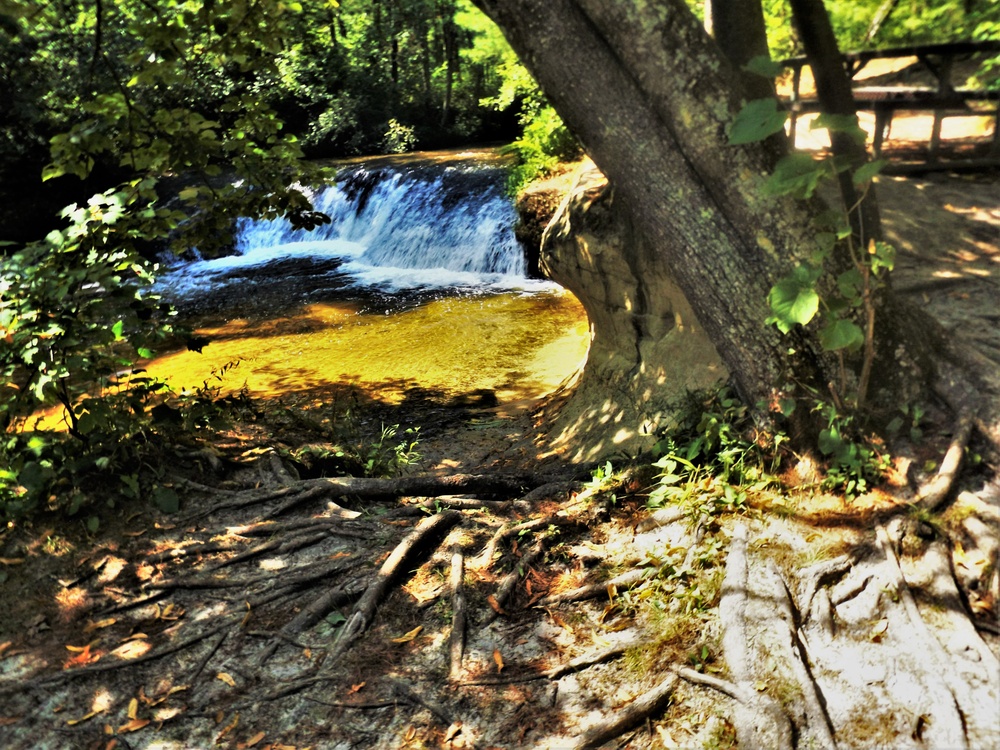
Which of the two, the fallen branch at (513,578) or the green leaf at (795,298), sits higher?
the green leaf at (795,298)

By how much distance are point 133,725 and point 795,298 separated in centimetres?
328

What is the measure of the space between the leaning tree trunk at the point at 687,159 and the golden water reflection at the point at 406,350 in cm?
407

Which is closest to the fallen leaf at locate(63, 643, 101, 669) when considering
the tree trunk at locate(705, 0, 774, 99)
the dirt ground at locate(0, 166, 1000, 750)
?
the dirt ground at locate(0, 166, 1000, 750)

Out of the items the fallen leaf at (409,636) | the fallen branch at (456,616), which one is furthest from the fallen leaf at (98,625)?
the fallen branch at (456,616)

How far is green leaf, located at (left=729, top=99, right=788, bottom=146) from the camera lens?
10.2 ft

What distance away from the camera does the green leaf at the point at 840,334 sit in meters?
3.13

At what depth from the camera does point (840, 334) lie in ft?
10.4

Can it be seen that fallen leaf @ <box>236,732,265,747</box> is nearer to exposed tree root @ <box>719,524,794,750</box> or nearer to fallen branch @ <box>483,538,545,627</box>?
fallen branch @ <box>483,538,545,627</box>

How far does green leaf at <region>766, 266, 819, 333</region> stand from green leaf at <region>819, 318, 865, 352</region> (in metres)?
0.10

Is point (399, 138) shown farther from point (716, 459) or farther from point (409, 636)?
point (409, 636)

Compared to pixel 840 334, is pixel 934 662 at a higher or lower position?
lower

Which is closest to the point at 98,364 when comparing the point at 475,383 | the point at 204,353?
the point at 475,383

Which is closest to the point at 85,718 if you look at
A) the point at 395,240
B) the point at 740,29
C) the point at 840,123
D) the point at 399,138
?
the point at 840,123

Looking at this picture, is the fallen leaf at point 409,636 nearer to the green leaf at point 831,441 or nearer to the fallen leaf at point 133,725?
the fallen leaf at point 133,725
